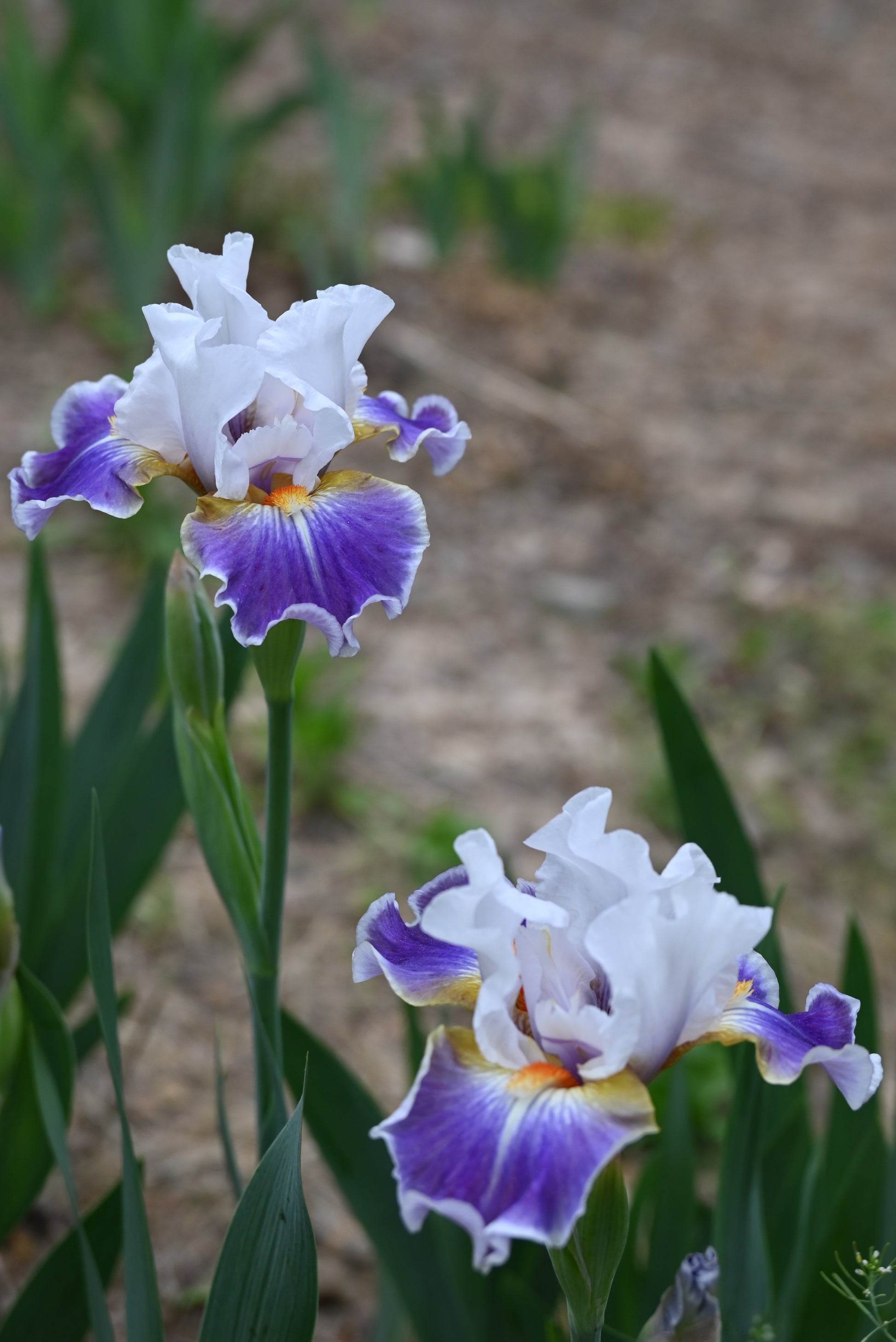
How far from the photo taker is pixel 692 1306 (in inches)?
26.6

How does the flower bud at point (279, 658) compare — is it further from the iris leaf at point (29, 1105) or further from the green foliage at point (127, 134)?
the green foliage at point (127, 134)

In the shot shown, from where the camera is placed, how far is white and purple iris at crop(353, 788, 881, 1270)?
0.50m

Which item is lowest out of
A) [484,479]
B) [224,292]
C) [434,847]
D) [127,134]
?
[434,847]

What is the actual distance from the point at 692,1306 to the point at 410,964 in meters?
0.26

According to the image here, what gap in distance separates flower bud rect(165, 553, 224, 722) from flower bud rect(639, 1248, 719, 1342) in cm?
45

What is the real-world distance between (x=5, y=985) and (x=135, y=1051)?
70cm

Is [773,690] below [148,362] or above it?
above

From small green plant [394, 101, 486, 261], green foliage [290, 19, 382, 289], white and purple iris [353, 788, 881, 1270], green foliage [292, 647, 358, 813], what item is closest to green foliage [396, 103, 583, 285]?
small green plant [394, 101, 486, 261]

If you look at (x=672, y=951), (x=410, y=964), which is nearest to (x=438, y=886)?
(x=410, y=964)

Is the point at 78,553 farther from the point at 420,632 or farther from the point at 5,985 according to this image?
the point at 5,985

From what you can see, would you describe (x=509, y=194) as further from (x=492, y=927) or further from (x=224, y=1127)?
(x=492, y=927)

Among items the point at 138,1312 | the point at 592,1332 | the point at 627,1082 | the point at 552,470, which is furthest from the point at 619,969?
the point at 552,470

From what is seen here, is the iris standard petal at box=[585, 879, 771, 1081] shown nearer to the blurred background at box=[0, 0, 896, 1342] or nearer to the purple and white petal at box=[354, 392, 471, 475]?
the purple and white petal at box=[354, 392, 471, 475]

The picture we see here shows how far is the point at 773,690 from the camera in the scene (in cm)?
219
